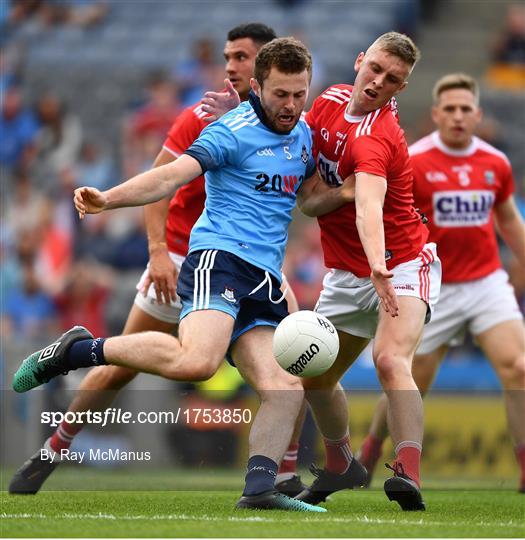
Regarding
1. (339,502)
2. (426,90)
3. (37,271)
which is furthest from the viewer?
(426,90)

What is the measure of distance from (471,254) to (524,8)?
10.9m

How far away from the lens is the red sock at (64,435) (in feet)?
27.1

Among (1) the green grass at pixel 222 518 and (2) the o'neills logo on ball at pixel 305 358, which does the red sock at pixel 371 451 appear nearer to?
(1) the green grass at pixel 222 518

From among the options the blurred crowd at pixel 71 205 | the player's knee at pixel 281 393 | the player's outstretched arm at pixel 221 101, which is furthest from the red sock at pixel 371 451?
the blurred crowd at pixel 71 205

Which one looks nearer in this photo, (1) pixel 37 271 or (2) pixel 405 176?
(2) pixel 405 176

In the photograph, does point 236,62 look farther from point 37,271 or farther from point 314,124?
point 37,271

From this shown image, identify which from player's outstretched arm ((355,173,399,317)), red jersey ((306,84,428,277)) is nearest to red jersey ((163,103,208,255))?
red jersey ((306,84,428,277))

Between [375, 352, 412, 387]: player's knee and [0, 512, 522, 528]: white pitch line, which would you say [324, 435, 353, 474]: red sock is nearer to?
[375, 352, 412, 387]: player's knee

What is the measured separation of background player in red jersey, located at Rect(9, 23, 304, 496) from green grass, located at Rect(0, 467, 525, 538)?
27 centimetres

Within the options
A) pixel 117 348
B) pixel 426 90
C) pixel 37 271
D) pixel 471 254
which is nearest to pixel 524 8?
pixel 426 90

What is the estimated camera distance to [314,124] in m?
7.79

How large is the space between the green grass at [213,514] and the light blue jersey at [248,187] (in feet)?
4.59

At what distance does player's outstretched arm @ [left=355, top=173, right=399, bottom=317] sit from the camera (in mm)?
6961

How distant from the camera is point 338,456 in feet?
25.8
